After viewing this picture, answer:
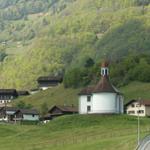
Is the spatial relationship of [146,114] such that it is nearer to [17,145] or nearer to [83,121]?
[83,121]

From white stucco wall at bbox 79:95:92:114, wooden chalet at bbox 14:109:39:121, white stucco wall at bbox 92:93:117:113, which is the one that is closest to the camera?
white stucco wall at bbox 92:93:117:113

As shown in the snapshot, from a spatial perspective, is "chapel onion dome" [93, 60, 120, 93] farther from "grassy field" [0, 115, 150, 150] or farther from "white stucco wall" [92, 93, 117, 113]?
"grassy field" [0, 115, 150, 150]

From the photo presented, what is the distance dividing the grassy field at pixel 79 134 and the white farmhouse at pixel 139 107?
28480 mm

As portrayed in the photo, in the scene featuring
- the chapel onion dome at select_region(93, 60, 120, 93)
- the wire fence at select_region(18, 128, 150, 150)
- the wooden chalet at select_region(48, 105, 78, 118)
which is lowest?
the wire fence at select_region(18, 128, 150, 150)

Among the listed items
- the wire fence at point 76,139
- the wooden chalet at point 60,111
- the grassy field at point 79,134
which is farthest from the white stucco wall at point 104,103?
the wire fence at point 76,139

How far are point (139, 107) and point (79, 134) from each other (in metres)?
43.5

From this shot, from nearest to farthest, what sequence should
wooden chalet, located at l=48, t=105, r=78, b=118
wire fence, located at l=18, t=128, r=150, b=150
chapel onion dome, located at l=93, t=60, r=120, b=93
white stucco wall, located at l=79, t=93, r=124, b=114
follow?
wire fence, located at l=18, t=128, r=150, b=150
white stucco wall, located at l=79, t=93, r=124, b=114
chapel onion dome, located at l=93, t=60, r=120, b=93
wooden chalet, located at l=48, t=105, r=78, b=118

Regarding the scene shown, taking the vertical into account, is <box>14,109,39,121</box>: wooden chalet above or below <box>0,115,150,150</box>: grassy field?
above

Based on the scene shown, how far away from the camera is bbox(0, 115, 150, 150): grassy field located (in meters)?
100

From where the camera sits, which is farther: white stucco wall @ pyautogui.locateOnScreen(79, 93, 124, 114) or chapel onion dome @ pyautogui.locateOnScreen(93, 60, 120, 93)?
chapel onion dome @ pyautogui.locateOnScreen(93, 60, 120, 93)

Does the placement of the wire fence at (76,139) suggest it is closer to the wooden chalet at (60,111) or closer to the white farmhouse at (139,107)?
the white farmhouse at (139,107)

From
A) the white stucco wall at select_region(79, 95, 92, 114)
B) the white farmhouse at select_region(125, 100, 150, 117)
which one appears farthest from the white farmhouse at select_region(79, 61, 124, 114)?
the white farmhouse at select_region(125, 100, 150, 117)

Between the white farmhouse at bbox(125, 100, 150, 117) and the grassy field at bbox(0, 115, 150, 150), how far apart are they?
28.5m

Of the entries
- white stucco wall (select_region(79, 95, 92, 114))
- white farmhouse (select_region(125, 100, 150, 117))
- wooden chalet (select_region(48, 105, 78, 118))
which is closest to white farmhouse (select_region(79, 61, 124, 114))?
white stucco wall (select_region(79, 95, 92, 114))
